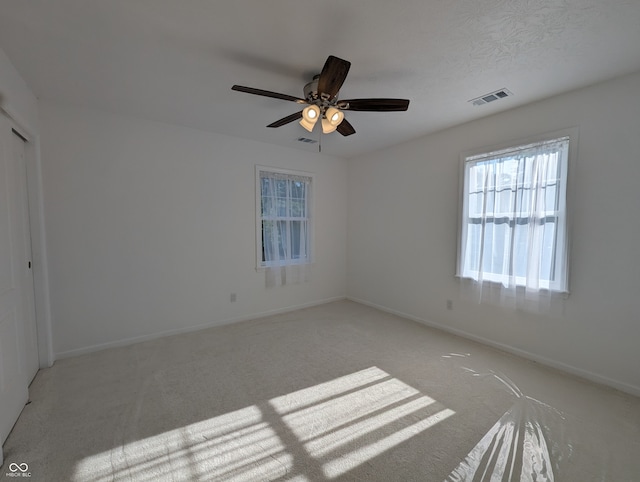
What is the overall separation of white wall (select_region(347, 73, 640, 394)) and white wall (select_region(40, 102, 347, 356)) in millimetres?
1931

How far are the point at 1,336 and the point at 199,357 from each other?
1.46 meters

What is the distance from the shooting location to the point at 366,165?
15.1 feet

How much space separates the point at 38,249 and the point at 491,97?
451 cm

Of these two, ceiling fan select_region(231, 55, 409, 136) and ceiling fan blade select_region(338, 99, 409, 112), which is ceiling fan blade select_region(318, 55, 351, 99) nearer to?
ceiling fan select_region(231, 55, 409, 136)

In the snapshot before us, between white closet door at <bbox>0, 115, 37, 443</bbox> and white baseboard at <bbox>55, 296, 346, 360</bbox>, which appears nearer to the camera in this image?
white closet door at <bbox>0, 115, 37, 443</bbox>

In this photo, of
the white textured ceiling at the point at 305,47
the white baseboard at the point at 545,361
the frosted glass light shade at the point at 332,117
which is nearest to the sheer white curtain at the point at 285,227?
the white textured ceiling at the point at 305,47

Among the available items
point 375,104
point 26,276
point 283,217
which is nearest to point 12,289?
point 26,276

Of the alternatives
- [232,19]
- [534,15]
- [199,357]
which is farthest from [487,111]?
[199,357]

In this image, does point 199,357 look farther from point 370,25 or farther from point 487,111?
point 487,111

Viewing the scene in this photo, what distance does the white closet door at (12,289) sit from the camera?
1.82 meters

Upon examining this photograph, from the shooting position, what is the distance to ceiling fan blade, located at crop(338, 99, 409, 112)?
2.09 m

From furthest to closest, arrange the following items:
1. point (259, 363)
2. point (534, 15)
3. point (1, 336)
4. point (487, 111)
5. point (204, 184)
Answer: point (204, 184) → point (487, 111) → point (259, 363) → point (1, 336) → point (534, 15)

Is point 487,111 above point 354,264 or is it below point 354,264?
above

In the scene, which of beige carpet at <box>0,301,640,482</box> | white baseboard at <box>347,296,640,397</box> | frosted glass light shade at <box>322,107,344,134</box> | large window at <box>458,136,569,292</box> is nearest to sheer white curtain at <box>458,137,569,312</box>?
large window at <box>458,136,569,292</box>
